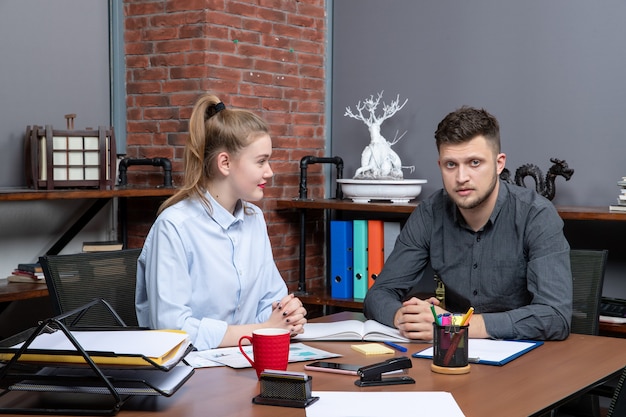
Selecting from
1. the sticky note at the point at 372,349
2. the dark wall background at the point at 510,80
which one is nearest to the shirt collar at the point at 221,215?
the sticky note at the point at 372,349

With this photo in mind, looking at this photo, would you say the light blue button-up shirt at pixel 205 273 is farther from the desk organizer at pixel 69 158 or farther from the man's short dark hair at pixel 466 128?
the desk organizer at pixel 69 158

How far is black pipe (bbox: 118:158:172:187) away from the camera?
3574 mm

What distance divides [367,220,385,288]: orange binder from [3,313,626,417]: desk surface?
1670 mm

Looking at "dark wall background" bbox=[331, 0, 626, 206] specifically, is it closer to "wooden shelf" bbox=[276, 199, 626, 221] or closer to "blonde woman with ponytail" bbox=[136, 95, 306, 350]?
"wooden shelf" bbox=[276, 199, 626, 221]

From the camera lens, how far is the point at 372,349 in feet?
6.40

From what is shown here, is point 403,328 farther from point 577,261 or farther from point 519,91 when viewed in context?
point 519,91

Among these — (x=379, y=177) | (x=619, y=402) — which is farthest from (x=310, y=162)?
(x=619, y=402)

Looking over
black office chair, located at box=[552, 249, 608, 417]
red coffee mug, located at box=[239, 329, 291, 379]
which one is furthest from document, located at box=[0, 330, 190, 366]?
black office chair, located at box=[552, 249, 608, 417]

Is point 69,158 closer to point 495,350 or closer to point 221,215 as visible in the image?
point 221,215

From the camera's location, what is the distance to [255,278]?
90.5 inches

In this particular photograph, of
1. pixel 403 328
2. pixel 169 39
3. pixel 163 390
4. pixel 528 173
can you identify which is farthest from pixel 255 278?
pixel 169 39

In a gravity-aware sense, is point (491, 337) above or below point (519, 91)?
below

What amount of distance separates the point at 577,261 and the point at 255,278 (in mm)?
961

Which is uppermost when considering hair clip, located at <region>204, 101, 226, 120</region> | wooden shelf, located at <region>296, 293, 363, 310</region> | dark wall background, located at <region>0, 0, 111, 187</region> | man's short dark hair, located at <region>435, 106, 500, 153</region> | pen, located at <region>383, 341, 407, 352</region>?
dark wall background, located at <region>0, 0, 111, 187</region>
